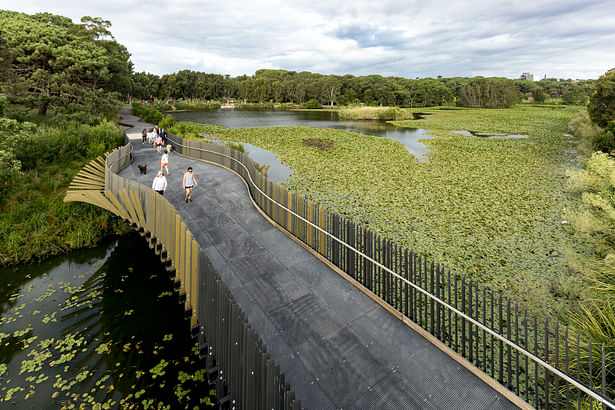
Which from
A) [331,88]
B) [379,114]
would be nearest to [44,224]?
[379,114]

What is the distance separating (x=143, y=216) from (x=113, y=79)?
36056 mm

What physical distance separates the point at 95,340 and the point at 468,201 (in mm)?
14758

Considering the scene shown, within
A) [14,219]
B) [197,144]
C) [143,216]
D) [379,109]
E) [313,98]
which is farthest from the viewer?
[313,98]

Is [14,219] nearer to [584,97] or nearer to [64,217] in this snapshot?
[64,217]

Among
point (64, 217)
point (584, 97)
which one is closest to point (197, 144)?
point (64, 217)

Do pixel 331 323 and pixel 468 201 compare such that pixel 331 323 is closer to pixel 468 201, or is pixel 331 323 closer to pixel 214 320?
pixel 214 320

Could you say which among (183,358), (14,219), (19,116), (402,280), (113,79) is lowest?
(183,358)

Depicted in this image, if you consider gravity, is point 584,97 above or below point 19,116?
above

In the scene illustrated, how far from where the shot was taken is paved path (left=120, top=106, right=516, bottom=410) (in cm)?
423

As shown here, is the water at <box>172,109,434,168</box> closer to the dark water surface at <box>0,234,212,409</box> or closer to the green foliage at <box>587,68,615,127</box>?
the dark water surface at <box>0,234,212,409</box>

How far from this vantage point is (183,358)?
634 cm

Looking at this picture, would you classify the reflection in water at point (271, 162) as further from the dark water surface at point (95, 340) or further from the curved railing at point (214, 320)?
the curved railing at point (214, 320)

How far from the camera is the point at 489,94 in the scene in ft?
339

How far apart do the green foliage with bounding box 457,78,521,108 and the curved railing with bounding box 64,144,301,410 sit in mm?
118907
